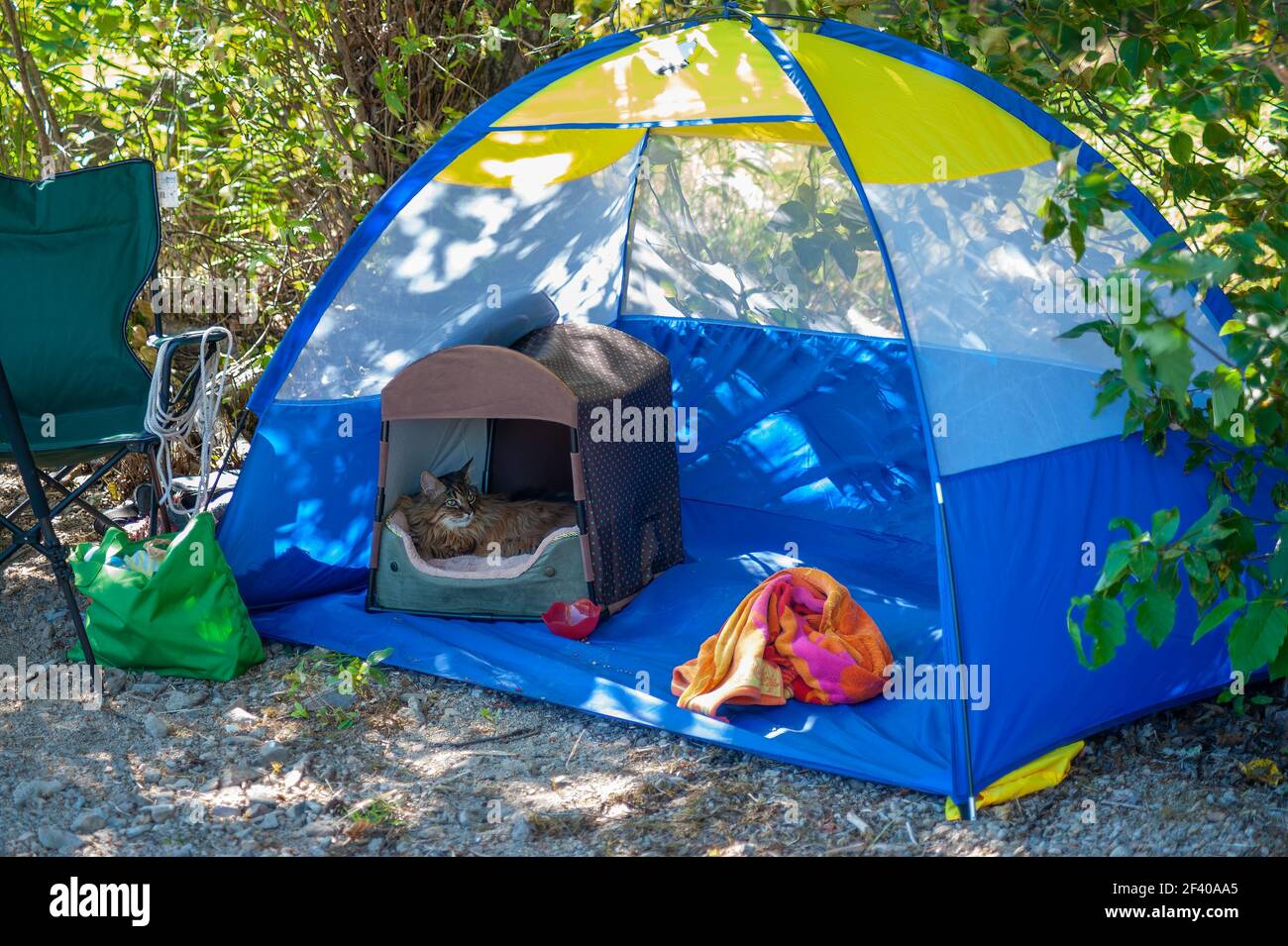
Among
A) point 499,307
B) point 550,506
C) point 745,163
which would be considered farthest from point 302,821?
point 745,163

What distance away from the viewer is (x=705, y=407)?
13.6 feet

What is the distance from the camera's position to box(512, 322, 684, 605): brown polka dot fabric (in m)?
3.26

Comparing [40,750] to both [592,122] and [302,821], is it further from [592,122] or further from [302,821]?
[592,122]

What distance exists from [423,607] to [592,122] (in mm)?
1328

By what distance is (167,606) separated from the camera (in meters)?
3.03

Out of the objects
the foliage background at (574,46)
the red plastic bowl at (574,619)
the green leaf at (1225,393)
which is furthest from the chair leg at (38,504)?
the green leaf at (1225,393)

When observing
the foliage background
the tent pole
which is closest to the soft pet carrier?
the tent pole

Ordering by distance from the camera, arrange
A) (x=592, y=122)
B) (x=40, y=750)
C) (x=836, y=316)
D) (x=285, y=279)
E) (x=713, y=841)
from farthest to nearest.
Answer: (x=285, y=279) → (x=836, y=316) → (x=592, y=122) → (x=40, y=750) → (x=713, y=841)

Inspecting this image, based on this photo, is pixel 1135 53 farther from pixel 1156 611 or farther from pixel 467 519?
pixel 467 519

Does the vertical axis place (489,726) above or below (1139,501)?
below

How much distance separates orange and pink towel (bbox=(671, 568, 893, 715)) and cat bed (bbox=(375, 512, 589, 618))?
49 centimetres

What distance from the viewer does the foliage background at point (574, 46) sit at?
215cm

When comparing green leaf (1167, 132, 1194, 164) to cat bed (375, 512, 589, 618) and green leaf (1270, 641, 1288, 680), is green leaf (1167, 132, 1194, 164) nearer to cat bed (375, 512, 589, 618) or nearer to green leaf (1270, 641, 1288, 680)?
green leaf (1270, 641, 1288, 680)

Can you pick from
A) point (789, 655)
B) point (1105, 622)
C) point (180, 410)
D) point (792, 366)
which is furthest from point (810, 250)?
point (1105, 622)
